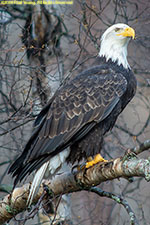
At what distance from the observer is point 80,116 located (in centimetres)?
495

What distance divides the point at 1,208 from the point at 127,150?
161 centimetres

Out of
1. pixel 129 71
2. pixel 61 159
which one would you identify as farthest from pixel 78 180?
pixel 129 71

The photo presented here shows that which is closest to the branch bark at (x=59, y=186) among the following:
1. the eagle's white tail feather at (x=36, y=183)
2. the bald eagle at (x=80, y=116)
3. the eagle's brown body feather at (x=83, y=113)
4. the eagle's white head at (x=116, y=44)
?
the eagle's white tail feather at (x=36, y=183)

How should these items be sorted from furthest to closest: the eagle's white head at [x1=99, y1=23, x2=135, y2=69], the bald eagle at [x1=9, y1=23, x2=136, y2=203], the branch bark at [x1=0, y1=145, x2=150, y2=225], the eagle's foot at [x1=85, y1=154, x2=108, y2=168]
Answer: the eagle's white head at [x1=99, y1=23, x2=135, y2=69]
the eagle's foot at [x1=85, y1=154, x2=108, y2=168]
the bald eagle at [x1=9, y1=23, x2=136, y2=203]
the branch bark at [x1=0, y1=145, x2=150, y2=225]

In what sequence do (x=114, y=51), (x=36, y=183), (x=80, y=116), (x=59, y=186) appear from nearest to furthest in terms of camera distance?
(x=36, y=183) → (x=59, y=186) → (x=80, y=116) → (x=114, y=51)

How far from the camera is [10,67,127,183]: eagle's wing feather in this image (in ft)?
15.6

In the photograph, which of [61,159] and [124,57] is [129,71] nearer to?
[124,57]

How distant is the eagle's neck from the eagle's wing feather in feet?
1.23

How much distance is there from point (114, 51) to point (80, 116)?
3.62ft

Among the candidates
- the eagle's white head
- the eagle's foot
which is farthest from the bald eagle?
the eagle's white head

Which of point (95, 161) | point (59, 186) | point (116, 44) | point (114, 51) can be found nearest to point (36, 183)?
point (59, 186)

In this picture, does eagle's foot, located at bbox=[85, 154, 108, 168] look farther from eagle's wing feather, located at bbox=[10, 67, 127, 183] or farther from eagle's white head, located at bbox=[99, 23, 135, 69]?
eagle's white head, located at bbox=[99, 23, 135, 69]

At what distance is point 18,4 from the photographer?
7.27m

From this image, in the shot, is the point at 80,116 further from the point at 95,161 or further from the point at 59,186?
the point at 59,186
